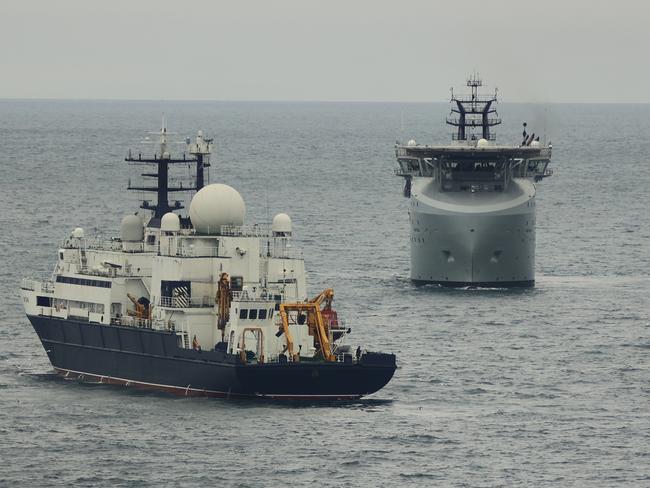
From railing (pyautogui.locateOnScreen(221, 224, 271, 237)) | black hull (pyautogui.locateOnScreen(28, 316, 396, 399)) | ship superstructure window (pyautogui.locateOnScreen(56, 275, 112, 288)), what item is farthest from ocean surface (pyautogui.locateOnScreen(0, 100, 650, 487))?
railing (pyautogui.locateOnScreen(221, 224, 271, 237))

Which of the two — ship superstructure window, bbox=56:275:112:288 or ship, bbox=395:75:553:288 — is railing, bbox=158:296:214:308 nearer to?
ship superstructure window, bbox=56:275:112:288

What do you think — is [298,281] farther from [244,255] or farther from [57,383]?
[57,383]

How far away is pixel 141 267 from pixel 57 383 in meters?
6.99

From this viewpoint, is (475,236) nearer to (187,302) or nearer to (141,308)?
Answer: (141,308)

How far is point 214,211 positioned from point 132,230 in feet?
22.0

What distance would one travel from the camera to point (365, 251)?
149 metres

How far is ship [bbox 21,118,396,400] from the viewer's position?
85.0 m

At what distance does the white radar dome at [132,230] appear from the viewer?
9594cm

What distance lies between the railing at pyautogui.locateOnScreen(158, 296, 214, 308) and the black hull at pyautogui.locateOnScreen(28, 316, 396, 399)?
63.2 inches

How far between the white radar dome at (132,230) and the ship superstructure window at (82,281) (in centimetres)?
338

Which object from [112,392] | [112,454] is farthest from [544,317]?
[112,454]

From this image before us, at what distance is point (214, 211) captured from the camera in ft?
298

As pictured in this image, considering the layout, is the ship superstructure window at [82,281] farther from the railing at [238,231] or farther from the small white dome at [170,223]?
the railing at [238,231]

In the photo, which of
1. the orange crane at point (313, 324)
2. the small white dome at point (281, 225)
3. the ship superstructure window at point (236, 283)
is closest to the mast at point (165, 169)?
the small white dome at point (281, 225)
